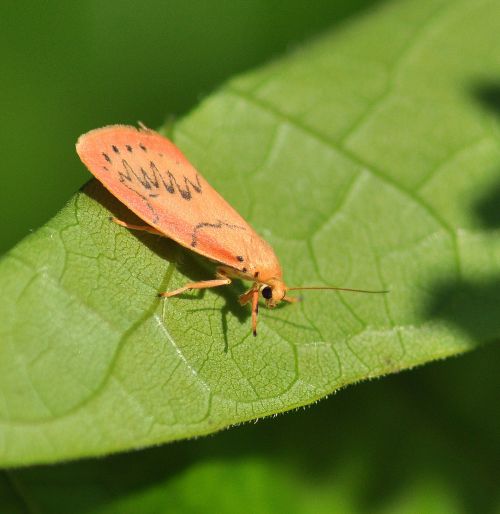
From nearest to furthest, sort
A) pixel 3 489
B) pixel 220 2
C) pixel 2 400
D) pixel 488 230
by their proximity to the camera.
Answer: pixel 2 400 → pixel 3 489 → pixel 488 230 → pixel 220 2

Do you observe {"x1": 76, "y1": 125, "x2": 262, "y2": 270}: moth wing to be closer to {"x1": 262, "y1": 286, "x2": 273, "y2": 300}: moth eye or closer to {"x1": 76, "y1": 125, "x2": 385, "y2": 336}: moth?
{"x1": 76, "y1": 125, "x2": 385, "y2": 336}: moth

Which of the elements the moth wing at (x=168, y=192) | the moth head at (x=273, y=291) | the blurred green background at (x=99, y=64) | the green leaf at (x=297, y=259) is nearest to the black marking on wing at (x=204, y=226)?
the moth wing at (x=168, y=192)

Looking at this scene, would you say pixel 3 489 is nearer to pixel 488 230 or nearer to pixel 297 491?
pixel 297 491

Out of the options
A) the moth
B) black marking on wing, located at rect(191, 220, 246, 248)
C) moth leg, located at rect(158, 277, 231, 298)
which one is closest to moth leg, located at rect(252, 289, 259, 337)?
the moth

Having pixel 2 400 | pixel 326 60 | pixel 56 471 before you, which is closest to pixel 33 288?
pixel 2 400

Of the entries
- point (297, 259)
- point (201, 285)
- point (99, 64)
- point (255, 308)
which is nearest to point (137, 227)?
point (201, 285)

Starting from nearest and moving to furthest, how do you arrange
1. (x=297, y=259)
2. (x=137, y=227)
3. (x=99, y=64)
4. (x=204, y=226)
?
(x=137, y=227) < (x=204, y=226) < (x=297, y=259) < (x=99, y=64)

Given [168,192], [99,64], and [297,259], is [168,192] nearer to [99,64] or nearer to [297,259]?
[297,259]
